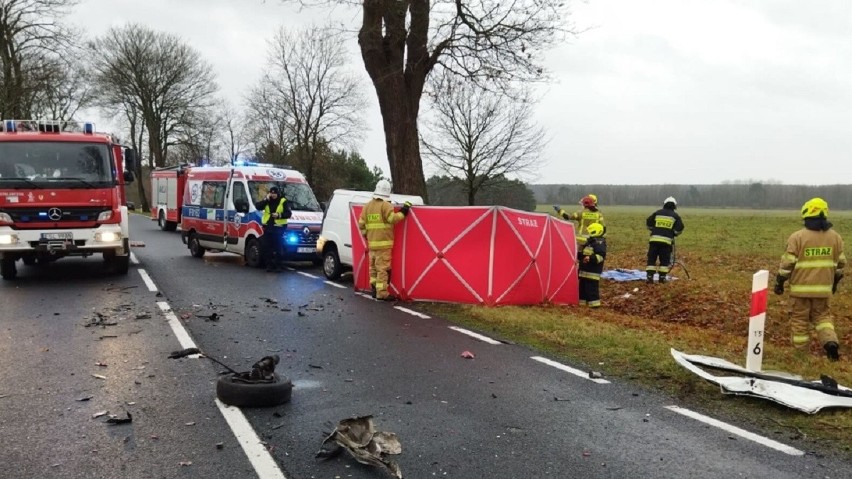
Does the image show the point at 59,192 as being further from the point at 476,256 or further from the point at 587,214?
the point at 587,214

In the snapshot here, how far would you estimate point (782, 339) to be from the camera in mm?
8766

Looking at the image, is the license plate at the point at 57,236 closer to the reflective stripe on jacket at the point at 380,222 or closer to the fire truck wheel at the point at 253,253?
the fire truck wheel at the point at 253,253

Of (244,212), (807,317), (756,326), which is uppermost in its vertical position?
(244,212)

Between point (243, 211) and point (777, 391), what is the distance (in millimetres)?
12055

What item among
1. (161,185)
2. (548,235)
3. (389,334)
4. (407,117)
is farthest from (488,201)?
(389,334)

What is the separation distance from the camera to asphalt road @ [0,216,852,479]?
3.83 m

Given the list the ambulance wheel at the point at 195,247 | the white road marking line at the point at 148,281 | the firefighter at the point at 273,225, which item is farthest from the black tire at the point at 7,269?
the ambulance wheel at the point at 195,247

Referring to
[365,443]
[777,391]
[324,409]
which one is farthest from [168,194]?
[777,391]

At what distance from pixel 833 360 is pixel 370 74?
1128 cm

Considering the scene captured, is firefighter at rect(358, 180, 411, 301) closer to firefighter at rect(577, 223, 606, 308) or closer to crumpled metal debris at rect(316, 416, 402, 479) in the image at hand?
firefighter at rect(577, 223, 606, 308)

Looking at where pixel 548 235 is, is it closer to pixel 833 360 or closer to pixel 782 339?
pixel 782 339

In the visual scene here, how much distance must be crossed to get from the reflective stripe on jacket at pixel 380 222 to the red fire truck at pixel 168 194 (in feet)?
63.7

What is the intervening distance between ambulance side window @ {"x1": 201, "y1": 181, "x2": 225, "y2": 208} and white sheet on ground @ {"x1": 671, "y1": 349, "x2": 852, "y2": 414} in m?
12.5

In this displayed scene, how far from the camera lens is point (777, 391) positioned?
17.1 feet
